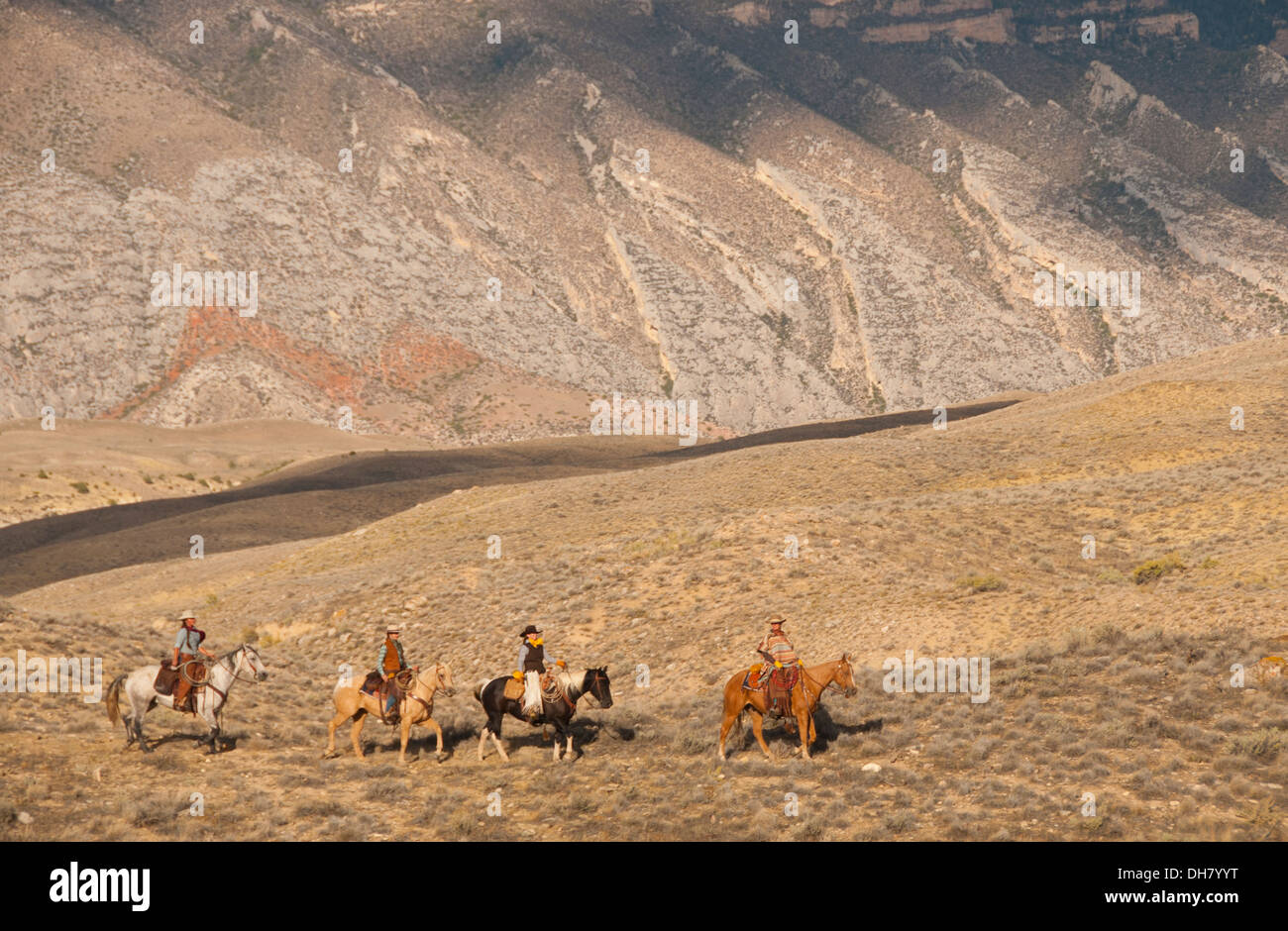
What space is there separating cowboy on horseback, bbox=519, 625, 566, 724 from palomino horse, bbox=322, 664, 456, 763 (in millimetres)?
1455

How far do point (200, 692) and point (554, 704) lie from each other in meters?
5.85

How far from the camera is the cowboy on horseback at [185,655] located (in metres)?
18.3

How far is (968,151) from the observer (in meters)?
153

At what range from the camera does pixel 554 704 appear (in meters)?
18.7

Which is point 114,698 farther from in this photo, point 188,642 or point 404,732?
point 404,732

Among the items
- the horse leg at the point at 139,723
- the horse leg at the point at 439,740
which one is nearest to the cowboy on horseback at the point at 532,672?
the horse leg at the point at 439,740

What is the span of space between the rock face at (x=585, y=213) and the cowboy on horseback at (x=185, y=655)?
92070 mm

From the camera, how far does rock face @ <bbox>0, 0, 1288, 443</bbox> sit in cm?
11219

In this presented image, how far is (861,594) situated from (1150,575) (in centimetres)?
738

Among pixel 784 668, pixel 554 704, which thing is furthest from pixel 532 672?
pixel 784 668

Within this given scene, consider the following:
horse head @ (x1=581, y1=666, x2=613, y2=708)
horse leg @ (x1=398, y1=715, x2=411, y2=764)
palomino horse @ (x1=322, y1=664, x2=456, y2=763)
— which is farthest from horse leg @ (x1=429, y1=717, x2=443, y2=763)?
horse head @ (x1=581, y1=666, x2=613, y2=708)

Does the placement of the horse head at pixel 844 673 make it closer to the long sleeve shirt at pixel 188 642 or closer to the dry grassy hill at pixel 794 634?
the dry grassy hill at pixel 794 634
